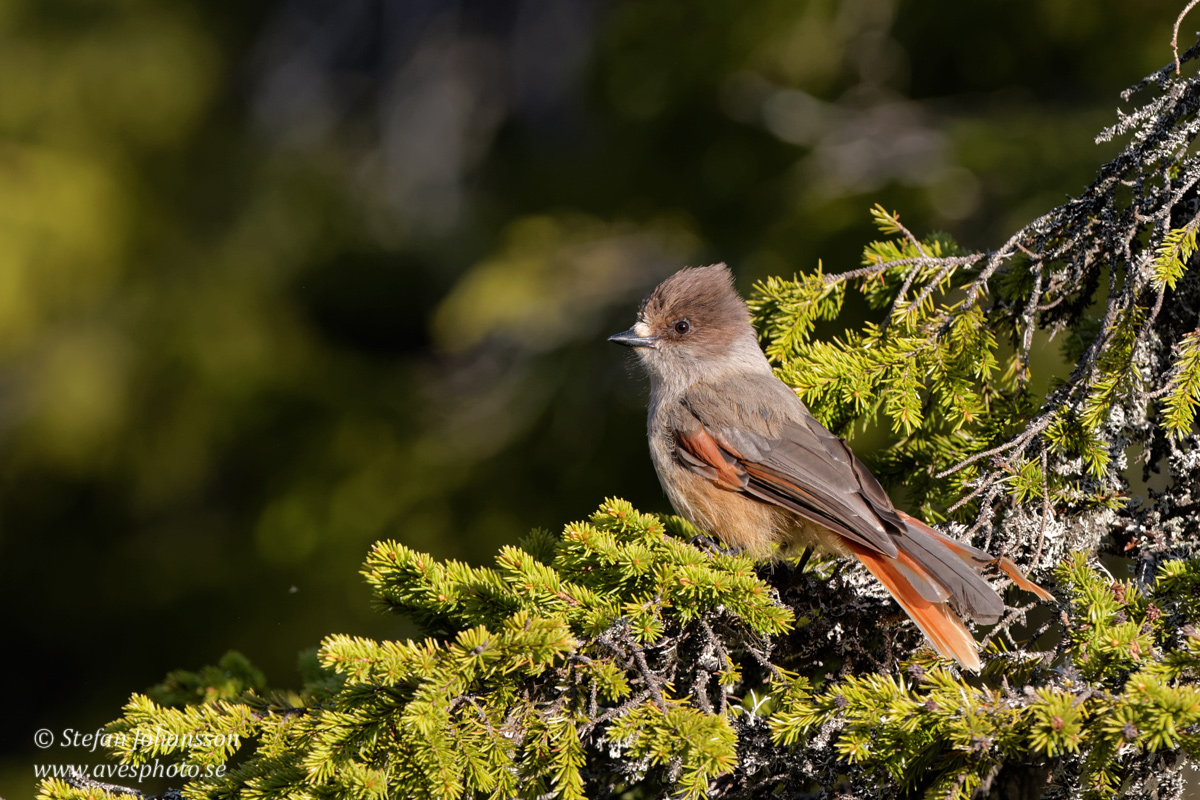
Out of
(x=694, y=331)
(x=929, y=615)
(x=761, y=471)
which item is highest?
(x=694, y=331)

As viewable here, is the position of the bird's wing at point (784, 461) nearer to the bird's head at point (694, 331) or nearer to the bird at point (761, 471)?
the bird at point (761, 471)

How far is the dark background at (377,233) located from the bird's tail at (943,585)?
6.06 ft

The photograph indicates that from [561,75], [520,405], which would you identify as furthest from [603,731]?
[561,75]

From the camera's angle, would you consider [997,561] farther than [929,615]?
Yes

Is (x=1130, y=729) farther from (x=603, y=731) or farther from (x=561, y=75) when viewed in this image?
(x=561, y=75)

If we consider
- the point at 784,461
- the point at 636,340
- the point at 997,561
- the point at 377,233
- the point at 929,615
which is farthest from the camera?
the point at 377,233

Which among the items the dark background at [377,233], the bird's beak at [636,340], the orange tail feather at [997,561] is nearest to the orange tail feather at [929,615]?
the orange tail feather at [997,561]

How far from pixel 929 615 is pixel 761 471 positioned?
877mm

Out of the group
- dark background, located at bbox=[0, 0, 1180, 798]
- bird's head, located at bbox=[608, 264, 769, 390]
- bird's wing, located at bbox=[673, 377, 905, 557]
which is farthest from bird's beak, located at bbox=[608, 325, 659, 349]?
dark background, located at bbox=[0, 0, 1180, 798]

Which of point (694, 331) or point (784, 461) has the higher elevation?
point (694, 331)

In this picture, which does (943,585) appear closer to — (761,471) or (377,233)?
(761,471)

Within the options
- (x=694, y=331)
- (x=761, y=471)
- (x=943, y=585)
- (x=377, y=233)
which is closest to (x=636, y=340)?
(x=694, y=331)

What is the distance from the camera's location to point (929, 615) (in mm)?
2383

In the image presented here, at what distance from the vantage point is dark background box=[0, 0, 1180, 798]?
4695mm
